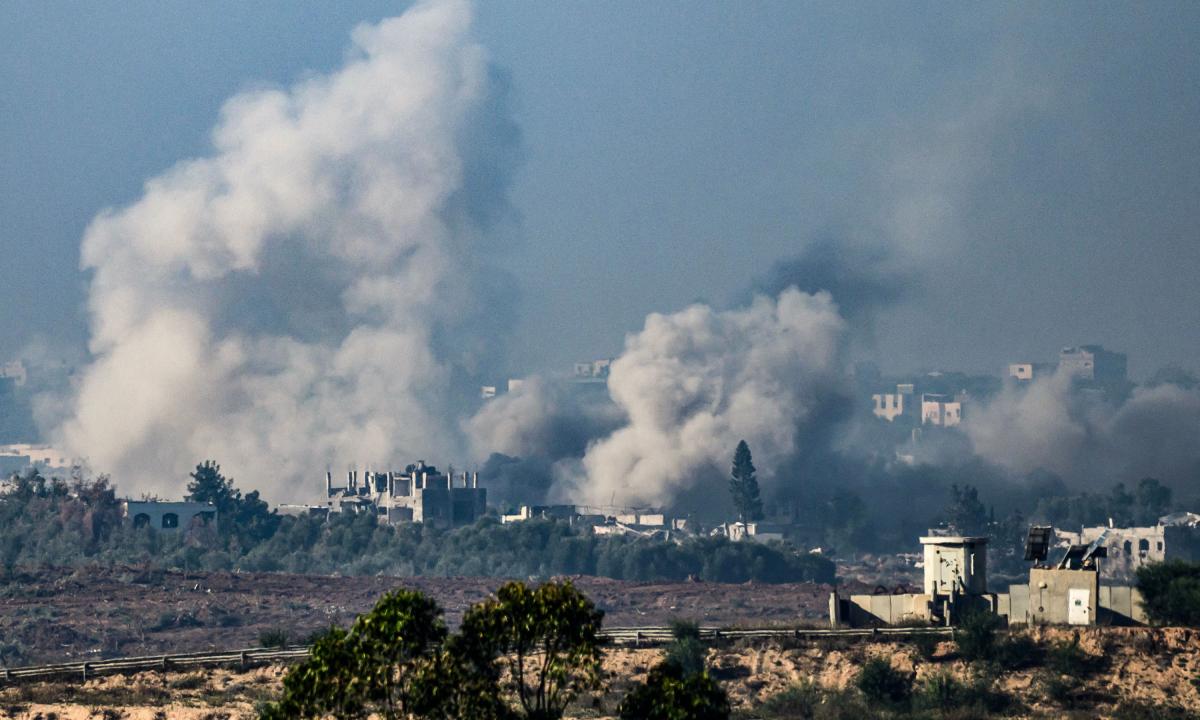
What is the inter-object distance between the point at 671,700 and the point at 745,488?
150 metres

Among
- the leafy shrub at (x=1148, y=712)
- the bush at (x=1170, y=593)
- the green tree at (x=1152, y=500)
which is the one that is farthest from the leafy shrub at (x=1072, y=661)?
the green tree at (x=1152, y=500)

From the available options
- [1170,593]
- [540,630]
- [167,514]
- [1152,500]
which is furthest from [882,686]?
[1152,500]

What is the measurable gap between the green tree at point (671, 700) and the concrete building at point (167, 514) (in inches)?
5565

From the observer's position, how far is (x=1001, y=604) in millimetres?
76875

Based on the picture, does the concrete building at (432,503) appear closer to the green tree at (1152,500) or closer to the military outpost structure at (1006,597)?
the green tree at (1152,500)

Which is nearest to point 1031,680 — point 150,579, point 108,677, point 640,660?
point 640,660

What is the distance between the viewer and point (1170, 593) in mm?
74938

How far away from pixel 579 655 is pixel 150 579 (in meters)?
100

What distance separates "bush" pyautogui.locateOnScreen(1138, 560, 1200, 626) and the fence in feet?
23.7

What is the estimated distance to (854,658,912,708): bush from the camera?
68938 mm

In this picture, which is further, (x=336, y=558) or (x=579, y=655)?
(x=336, y=558)

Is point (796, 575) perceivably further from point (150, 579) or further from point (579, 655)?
point (579, 655)

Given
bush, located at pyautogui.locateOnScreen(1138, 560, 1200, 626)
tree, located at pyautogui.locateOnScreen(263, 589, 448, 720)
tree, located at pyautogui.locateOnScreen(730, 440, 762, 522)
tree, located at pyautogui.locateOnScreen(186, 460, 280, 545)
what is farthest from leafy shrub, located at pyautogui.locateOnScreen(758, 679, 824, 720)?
tree, located at pyautogui.locateOnScreen(730, 440, 762, 522)

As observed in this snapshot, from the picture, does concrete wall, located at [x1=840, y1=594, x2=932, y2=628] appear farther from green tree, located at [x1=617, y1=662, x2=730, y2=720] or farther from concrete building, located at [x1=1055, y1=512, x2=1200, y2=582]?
concrete building, located at [x1=1055, y1=512, x2=1200, y2=582]
